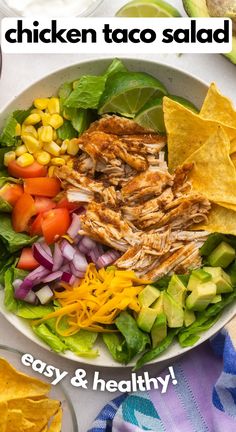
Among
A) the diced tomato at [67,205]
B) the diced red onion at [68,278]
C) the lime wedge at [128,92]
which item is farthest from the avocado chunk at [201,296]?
the lime wedge at [128,92]

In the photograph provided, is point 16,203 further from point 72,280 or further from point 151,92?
point 151,92

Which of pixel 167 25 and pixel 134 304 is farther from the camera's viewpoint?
pixel 167 25

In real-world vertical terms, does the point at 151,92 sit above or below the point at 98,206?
above

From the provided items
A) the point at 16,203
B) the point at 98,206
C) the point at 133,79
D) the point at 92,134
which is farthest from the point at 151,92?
the point at 16,203

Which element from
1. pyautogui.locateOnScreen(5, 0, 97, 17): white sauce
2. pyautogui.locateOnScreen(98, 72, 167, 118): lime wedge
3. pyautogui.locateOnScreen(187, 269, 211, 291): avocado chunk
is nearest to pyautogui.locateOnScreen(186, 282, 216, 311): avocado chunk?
pyautogui.locateOnScreen(187, 269, 211, 291): avocado chunk

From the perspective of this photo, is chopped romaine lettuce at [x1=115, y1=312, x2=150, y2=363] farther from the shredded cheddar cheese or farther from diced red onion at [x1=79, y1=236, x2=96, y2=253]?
diced red onion at [x1=79, y1=236, x2=96, y2=253]

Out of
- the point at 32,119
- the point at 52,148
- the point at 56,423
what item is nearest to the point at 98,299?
the point at 56,423

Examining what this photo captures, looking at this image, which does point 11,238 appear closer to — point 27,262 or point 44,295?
point 27,262
